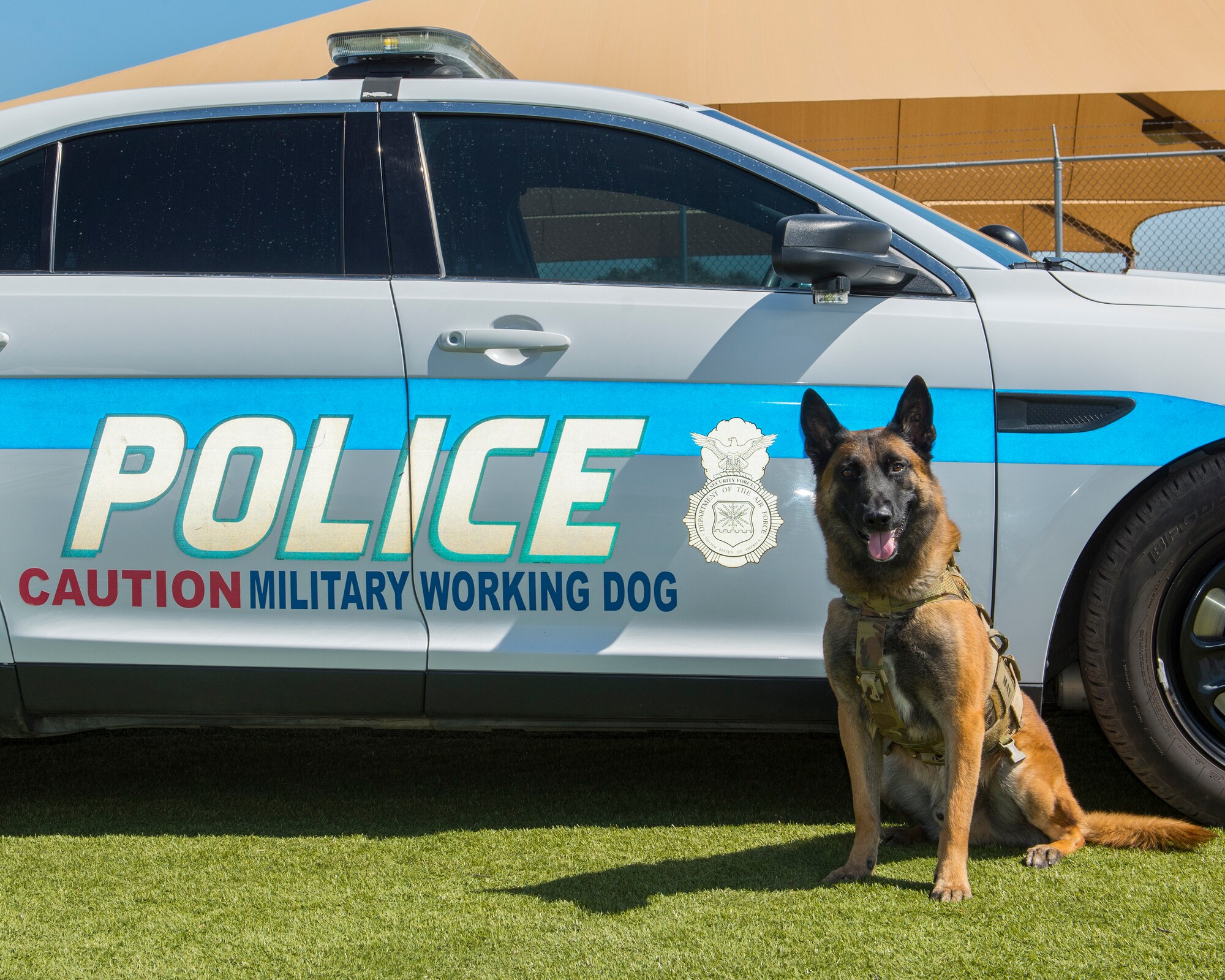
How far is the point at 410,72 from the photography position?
2.72 metres

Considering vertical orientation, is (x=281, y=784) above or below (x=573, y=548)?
below

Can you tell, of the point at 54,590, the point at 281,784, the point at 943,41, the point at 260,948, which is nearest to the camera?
the point at 260,948

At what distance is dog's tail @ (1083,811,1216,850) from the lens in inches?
89.2

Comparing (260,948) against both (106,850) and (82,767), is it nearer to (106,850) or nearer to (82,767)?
(106,850)

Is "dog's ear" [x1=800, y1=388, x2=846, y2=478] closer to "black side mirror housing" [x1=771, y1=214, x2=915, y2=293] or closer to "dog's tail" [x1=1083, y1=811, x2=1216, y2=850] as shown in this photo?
"black side mirror housing" [x1=771, y1=214, x2=915, y2=293]

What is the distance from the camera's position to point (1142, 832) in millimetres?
2299

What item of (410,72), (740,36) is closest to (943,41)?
(740,36)

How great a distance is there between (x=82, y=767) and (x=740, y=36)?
19.9 meters

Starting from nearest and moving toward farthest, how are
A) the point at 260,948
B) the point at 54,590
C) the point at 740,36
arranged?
the point at 260,948 → the point at 54,590 → the point at 740,36

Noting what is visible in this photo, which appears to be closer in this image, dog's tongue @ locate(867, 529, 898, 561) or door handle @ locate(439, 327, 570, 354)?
dog's tongue @ locate(867, 529, 898, 561)

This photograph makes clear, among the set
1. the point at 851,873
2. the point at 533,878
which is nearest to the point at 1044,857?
the point at 851,873

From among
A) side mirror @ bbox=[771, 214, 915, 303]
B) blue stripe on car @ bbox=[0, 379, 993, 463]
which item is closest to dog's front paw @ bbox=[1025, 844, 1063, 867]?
blue stripe on car @ bbox=[0, 379, 993, 463]

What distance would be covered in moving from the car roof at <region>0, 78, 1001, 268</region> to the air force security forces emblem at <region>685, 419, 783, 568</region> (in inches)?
24.5

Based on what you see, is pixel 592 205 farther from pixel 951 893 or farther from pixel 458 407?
pixel 951 893
